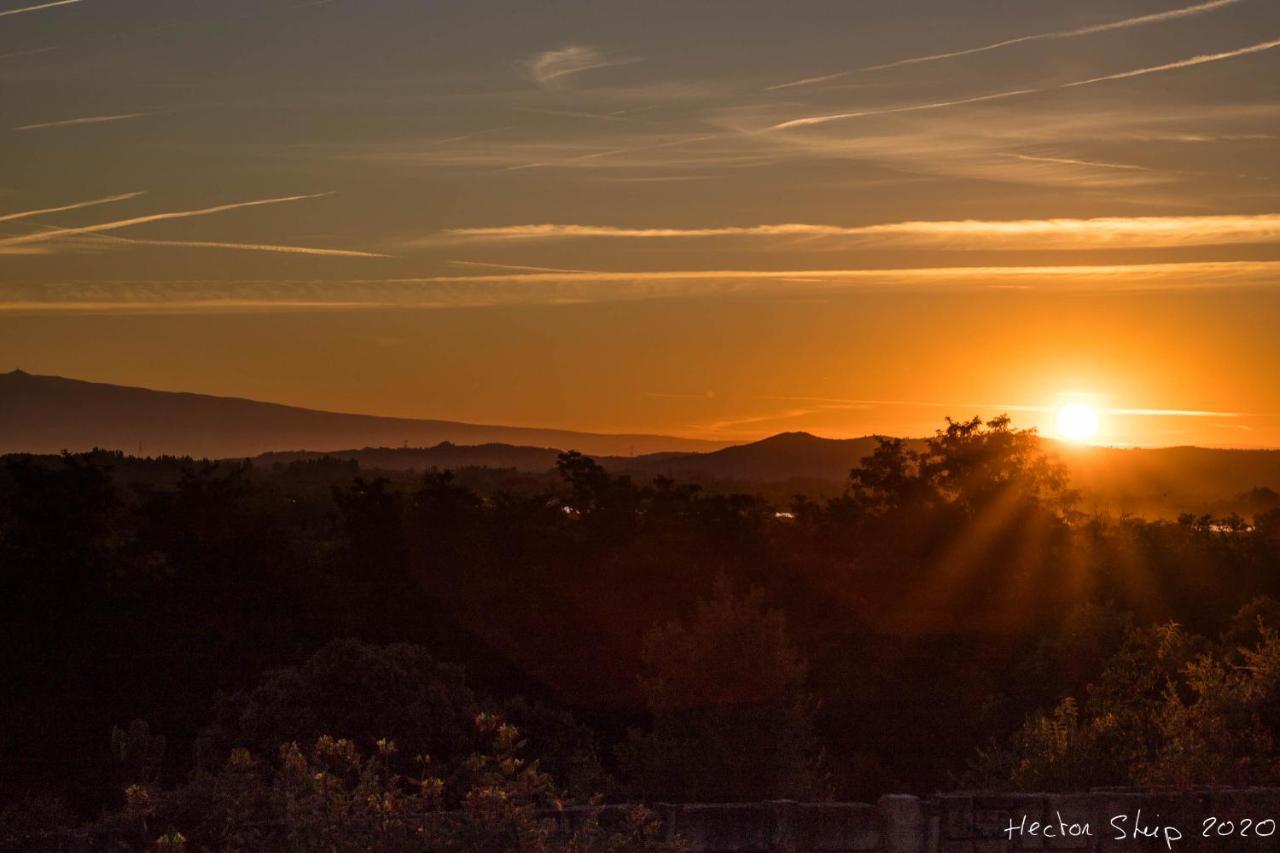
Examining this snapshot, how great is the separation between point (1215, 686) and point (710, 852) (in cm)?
1076

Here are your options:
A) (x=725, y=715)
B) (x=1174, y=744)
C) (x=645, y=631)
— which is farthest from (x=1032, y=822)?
(x=645, y=631)

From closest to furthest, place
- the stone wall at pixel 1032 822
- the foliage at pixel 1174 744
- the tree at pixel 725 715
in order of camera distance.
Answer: the stone wall at pixel 1032 822 < the foliage at pixel 1174 744 < the tree at pixel 725 715

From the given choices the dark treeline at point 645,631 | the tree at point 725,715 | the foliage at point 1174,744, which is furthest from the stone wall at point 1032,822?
the tree at point 725,715

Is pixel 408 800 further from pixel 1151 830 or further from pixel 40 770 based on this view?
pixel 40 770

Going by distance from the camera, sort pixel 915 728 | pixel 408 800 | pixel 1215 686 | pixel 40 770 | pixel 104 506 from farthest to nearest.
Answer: pixel 104 506 < pixel 915 728 < pixel 40 770 < pixel 1215 686 < pixel 408 800

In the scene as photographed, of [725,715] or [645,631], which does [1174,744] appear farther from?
[645,631]

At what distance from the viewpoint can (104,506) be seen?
41.5 m

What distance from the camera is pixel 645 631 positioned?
1640 inches

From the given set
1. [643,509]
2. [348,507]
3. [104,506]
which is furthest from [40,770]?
[643,509]

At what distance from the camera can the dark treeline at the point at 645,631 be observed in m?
28.9

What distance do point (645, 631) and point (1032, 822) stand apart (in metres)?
24.4

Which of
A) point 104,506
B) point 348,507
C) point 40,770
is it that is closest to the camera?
point 40,770

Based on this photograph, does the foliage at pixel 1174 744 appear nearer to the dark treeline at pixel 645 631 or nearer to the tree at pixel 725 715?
the dark treeline at pixel 645 631

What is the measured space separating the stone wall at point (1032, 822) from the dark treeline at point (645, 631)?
7.87ft
